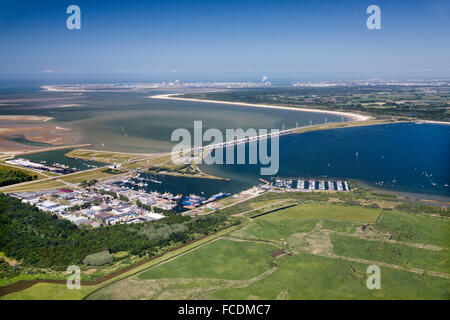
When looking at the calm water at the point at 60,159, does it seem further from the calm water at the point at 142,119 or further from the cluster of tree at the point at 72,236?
the cluster of tree at the point at 72,236

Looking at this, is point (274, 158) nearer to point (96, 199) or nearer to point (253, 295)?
point (96, 199)

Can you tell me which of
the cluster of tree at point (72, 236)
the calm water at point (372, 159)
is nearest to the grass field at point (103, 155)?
the calm water at point (372, 159)

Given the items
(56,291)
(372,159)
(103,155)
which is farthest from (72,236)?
(372,159)

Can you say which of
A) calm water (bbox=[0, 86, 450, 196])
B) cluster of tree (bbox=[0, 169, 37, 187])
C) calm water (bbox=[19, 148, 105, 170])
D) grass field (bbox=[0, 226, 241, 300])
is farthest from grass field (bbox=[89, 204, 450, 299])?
calm water (bbox=[19, 148, 105, 170])

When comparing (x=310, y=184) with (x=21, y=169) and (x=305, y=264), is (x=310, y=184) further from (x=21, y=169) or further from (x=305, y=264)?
(x=21, y=169)

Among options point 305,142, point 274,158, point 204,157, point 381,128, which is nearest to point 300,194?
point 274,158

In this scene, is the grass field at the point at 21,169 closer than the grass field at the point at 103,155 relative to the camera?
Yes
